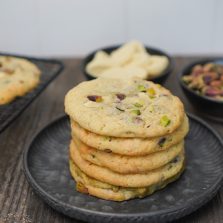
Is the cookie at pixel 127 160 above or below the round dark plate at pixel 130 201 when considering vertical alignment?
above

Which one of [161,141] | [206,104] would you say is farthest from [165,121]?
[206,104]

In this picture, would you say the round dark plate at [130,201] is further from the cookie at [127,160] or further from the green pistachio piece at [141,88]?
the green pistachio piece at [141,88]

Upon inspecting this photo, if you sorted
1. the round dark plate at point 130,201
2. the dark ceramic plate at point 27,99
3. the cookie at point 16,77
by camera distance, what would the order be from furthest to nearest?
the cookie at point 16,77
the dark ceramic plate at point 27,99
the round dark plate at point 130,201

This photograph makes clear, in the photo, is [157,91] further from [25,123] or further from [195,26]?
[195,26]

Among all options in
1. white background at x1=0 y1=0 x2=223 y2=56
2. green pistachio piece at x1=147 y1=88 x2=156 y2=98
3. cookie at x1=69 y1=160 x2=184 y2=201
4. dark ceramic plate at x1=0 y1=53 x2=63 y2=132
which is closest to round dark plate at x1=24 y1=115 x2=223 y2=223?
cookie at x1=69 y1=160 x2=184 y2=201

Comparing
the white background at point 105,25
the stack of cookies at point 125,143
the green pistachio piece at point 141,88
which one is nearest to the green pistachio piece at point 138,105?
the stack of cookies at point 125,143

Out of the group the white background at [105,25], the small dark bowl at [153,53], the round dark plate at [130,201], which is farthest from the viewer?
the white background at [105,25]

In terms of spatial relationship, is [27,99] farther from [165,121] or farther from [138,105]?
[165,121]

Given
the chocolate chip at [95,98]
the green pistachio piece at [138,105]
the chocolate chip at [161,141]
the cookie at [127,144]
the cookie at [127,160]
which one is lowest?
the cookie at [127,160]
